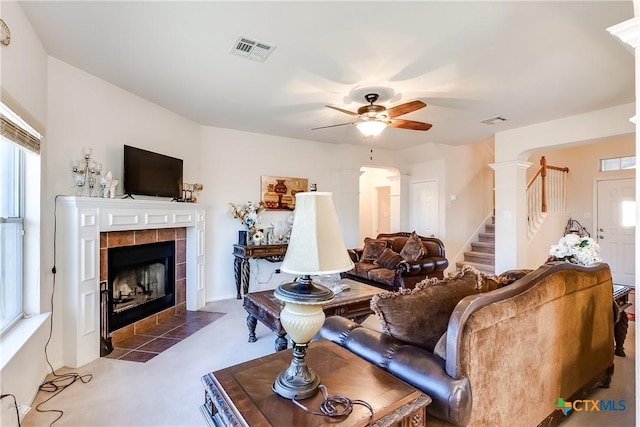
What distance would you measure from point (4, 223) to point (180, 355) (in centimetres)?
171

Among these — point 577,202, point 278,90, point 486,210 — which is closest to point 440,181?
point 486,210

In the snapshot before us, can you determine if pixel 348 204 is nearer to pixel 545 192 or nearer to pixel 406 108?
pixel 406 108

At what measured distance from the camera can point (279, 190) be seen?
207 inches

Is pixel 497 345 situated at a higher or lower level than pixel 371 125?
lower

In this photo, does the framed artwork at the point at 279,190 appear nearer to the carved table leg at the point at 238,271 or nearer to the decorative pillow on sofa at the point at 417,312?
the carved table leg at the point at 238,271

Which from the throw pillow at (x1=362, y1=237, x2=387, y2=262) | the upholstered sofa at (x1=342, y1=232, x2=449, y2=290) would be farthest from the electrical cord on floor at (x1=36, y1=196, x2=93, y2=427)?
the throw pillow at (x1=362, y1=237, x2=387, y2=262)

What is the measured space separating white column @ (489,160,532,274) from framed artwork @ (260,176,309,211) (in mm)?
3322

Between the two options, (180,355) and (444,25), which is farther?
(180,355)

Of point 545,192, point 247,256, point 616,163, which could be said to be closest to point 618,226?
point 616,163

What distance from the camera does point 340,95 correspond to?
339 cm

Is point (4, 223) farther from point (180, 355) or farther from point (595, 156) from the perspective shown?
point (595, 156)

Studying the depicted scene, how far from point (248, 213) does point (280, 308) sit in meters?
2.37

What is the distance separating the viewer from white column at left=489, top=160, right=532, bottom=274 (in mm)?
4770

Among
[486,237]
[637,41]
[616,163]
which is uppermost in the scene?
[616,163]
